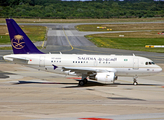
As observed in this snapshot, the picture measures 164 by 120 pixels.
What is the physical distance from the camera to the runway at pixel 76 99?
20.9 meters

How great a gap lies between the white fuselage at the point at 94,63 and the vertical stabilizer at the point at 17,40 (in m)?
0.91

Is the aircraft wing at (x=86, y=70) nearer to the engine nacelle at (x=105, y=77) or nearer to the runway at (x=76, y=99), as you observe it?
the engine nacelle at (x=105, y=77)

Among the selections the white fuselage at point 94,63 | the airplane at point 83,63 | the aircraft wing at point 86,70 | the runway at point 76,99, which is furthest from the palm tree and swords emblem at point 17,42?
the aircraft wing at point 86,70

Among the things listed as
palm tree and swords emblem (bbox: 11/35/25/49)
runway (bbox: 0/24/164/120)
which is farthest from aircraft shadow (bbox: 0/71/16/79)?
palm tree and swords emblem (bbox: 11/35/25/49)

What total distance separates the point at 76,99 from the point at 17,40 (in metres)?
13.9

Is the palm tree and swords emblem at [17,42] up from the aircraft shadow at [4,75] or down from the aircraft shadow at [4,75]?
up

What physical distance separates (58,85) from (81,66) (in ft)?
13.3

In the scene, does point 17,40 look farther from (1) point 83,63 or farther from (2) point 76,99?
(2) point 76,99

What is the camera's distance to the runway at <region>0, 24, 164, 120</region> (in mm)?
→ 20906

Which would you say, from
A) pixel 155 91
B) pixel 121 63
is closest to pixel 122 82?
pixel 121 63

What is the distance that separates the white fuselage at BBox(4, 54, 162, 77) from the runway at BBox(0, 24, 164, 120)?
2157 millimetres

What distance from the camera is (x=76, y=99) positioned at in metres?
26.3

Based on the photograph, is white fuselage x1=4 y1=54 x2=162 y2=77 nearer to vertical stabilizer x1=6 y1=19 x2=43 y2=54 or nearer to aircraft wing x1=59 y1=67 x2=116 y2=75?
aircraft wing x1=59 y1=67 x2=116 y2=75

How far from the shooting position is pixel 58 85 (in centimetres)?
3394
